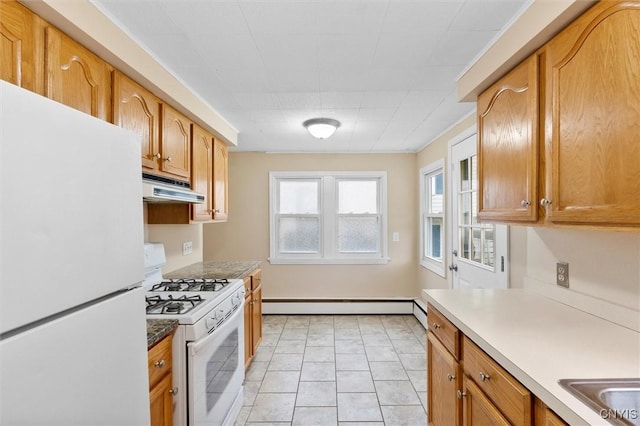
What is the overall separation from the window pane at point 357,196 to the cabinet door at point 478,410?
3180 millimetres

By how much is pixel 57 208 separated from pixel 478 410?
5.20 feet

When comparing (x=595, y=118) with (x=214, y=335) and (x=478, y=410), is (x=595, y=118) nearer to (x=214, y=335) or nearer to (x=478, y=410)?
(x=478, y=410)

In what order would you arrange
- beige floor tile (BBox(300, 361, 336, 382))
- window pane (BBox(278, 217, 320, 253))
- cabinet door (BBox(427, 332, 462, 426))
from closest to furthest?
cabinet door (BBox(427, 332, 462, 426)) < beige floor tile (BBox(300, 361, 336, 382)) < window pane (BBox(278, 217, 320, 253))

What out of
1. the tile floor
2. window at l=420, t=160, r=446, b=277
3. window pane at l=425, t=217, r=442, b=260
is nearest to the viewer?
the tile floor

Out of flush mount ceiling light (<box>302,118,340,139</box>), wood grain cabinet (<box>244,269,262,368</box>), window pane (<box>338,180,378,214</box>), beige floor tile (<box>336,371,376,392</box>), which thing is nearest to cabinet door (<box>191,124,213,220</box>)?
wood grain cabinet (<box>244,269,262,368</box>)

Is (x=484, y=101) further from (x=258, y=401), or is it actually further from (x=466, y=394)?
(x=258, y=401)

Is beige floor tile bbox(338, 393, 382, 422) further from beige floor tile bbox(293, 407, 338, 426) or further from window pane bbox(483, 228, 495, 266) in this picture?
window pane bbox(483, 228, 495, 266)

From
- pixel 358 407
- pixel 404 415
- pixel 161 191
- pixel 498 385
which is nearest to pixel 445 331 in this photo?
pixel 498 385

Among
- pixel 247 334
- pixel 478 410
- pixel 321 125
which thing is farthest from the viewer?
pixel 321 125

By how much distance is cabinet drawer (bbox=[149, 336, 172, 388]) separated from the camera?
133 centimetres

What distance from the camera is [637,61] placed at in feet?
3.18

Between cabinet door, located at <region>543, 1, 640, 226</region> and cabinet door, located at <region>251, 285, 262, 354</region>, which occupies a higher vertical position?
cabinet door, located at <region>543, 1, 640, 226</region>

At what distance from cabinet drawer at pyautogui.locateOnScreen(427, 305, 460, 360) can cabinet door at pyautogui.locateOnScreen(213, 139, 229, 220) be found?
211 centimetres

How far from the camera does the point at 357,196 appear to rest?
449 cm
